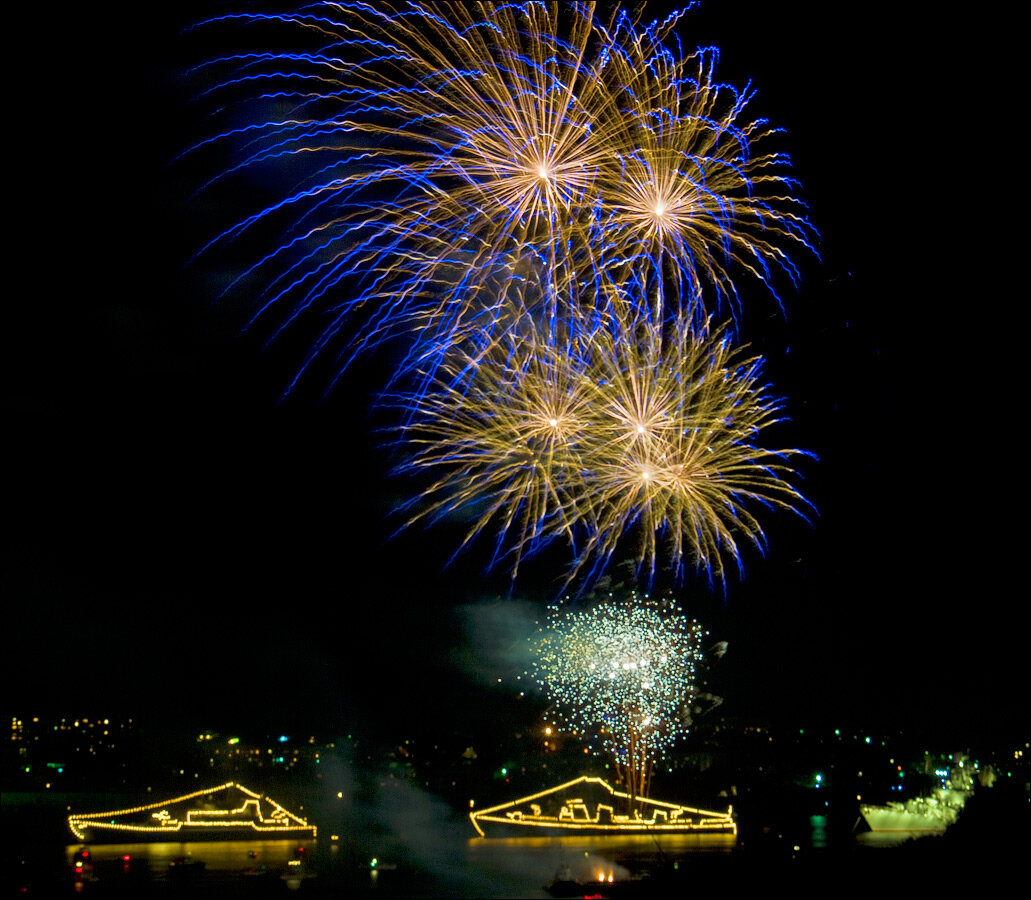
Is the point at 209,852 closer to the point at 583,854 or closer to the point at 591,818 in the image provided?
the point at 583,854

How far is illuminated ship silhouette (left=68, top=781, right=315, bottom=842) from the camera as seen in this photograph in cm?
3391

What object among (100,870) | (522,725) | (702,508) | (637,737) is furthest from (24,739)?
(702,508)

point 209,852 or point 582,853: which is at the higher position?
point 209,852

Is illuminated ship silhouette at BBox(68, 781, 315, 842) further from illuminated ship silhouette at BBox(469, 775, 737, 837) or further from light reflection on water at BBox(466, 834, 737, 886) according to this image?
light reflection on water at BBox(466, 834, 737, 886)

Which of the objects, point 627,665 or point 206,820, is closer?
point 627,665

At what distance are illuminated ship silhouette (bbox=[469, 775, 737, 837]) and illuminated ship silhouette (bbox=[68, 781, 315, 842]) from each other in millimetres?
7150

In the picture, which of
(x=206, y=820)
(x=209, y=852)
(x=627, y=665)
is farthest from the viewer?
(x=206, y=820)

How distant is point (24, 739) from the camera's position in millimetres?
40656

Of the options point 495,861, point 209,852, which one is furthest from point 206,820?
point 495,861

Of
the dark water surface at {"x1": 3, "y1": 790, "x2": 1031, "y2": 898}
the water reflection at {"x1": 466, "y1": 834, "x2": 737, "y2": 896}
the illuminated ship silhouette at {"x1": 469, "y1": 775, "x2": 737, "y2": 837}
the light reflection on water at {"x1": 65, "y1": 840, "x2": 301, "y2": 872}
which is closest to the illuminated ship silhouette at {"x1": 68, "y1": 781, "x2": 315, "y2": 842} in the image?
the light reflection on water at {"x1": 65, "y1": 840, "x2": 301, "y2": 872}

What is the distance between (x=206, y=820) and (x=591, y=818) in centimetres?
1434

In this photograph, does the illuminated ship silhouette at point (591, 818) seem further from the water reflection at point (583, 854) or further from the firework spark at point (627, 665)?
the firework spark at point (627, 665)

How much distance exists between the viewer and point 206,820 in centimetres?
3434

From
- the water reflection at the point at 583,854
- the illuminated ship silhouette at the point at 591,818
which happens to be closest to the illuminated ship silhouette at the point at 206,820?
the illuminated ship silhouette at the point at 591,818
